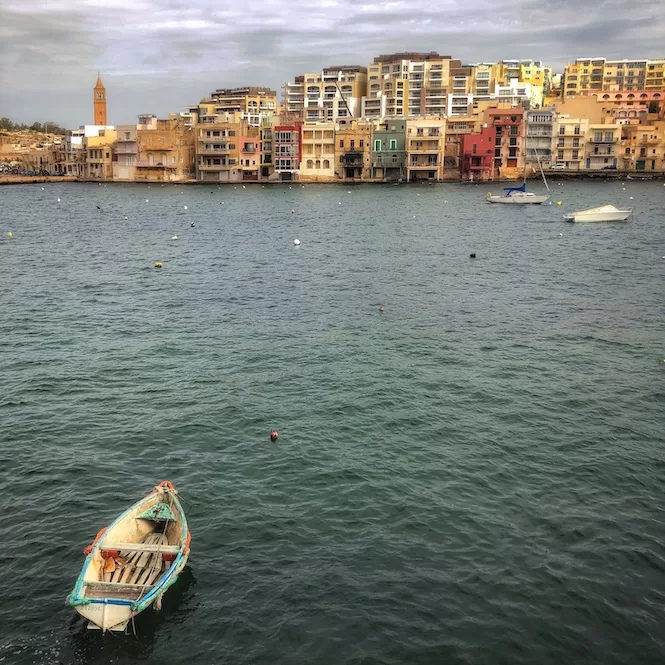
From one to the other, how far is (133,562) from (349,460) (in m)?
6.68

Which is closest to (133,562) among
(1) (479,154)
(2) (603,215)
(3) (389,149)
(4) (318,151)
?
(2) (603,215)

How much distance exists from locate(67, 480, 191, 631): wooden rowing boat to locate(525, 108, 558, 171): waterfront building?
13305 cm

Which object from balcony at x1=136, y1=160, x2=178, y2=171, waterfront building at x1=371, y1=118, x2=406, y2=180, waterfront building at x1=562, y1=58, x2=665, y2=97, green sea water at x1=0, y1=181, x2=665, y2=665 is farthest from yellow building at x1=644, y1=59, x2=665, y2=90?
green sea water at x1=0, y1=181, x2=665, y2=665

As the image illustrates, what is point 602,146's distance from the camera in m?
146

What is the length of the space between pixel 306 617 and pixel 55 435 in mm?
10682

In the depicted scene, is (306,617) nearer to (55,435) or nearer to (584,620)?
(584,620)

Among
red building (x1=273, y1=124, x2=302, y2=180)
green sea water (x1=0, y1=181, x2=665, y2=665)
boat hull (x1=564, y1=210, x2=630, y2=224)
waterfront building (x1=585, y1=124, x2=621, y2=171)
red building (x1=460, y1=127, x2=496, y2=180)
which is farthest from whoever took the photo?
waterfront building (x1=585, y1=124, x2=621, y2=171)

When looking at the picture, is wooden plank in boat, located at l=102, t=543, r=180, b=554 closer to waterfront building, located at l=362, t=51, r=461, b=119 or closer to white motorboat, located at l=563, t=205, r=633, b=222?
white motorboat, located at l=563, t=205, r=633, b=222

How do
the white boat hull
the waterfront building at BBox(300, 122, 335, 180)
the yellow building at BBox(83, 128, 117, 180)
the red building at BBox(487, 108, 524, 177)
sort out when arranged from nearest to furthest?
the white boat hull, the red building at BBox(487, 108, 524, 177), the waterfront building at BBox(300, 122, 335, 180), the yellow building at BBox(83, 128, 117, 180)

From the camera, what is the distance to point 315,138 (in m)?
140

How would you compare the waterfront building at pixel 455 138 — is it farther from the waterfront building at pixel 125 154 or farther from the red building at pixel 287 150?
the waterfront building at pixel 125 154

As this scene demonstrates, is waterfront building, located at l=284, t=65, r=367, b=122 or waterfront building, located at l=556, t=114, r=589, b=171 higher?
waterfront building, located at l=284, t=65, r=367, b=122

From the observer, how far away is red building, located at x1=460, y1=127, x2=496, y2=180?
447 ft

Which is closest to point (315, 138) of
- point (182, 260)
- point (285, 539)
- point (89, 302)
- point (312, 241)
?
point (312, 241)
